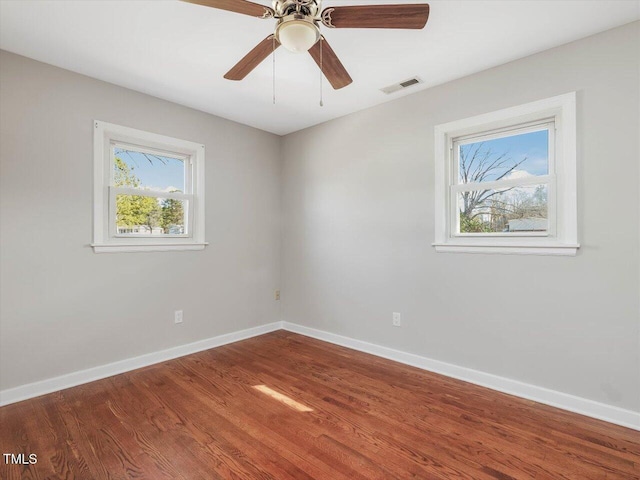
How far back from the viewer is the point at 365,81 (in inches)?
110

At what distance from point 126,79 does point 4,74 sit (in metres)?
0.77

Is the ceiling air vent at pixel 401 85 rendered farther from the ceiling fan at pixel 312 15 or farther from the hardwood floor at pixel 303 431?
the hardwood floor at pixel 303 431

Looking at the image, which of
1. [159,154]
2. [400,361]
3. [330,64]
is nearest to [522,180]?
[330,64]

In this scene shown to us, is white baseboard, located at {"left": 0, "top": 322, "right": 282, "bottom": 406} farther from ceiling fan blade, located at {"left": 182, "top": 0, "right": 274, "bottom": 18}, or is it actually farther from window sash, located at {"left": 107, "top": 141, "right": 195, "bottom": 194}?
ceiling fan blade, located at {"left": 182, "top": 0, "right": 274, "bottom": 18}

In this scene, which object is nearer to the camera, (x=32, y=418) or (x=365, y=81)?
(x=32, y=418)

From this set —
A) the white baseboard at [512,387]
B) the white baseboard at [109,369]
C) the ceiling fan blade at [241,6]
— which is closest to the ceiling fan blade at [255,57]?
the ceiling fan blade at [241,6]

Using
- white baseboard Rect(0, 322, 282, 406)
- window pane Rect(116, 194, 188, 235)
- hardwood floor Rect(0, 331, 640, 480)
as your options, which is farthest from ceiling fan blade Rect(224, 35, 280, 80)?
white baseboard Rect(0, 322, 282, 406)

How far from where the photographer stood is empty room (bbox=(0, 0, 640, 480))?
1.87 metres

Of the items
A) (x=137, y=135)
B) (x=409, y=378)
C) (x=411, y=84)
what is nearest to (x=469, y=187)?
(x=411, y=84)

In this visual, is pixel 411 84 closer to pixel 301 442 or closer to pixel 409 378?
pixel 409 378

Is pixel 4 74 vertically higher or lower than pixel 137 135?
higher

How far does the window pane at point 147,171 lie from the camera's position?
2.97 meters

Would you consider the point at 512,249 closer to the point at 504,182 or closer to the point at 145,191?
the point at 504,182

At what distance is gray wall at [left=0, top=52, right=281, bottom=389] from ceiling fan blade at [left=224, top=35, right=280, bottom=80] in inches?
59.5
